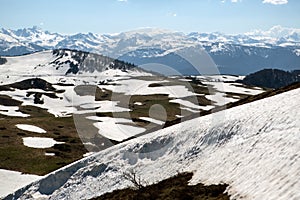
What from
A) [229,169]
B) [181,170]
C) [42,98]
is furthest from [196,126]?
[42,98]

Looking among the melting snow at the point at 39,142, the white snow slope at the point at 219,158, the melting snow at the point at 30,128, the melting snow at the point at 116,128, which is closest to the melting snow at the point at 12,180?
the white snow slope at the point at 219,158

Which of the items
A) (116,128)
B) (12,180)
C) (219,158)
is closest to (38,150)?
(12,180)

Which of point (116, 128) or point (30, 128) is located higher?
point (30, 128)

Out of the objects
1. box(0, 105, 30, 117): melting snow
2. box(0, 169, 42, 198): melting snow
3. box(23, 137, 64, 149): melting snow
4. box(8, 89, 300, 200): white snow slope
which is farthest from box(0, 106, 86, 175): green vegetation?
box(0, 105, 30, 117): melting snow

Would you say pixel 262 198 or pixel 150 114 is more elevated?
pixel 262 198

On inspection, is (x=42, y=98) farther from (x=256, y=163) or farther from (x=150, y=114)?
(x=256, y=163)

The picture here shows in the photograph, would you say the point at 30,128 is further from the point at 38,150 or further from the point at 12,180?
the point at 12,180

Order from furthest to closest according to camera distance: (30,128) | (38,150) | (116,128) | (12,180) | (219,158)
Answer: (116,128)
(30,128)
(38,150)
(12,180)
(219,158)

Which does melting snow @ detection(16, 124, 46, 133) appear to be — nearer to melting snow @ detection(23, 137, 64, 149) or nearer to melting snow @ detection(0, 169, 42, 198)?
melting snow @ detection(23, 137, 64, 149)
